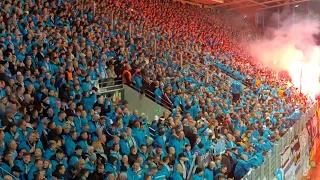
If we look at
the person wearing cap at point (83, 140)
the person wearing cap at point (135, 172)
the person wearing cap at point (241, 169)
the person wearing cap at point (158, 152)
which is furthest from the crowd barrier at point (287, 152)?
the person wearing cap at point (83, 140)

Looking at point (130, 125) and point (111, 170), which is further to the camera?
point (130, 125)

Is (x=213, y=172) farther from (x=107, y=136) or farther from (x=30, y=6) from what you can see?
(x=30, y=6)

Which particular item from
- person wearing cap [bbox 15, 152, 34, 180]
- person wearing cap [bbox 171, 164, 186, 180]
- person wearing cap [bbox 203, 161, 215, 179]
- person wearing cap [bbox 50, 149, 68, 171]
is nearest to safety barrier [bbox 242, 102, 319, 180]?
person wearing cap [bbox 203, 161, 215, 179]

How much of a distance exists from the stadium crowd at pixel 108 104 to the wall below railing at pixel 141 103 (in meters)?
0.18

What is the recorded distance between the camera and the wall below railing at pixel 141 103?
10594 millimetres

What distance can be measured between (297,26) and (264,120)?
66.7ft

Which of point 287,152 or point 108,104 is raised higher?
point 108,104

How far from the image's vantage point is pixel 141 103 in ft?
35.1

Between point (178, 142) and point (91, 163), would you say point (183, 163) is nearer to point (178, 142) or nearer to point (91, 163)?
point (178, 142)

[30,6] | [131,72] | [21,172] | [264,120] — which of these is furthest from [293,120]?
[21,172]

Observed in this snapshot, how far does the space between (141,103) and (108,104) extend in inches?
107

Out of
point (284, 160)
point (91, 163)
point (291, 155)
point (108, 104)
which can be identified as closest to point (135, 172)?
point (91, 163)

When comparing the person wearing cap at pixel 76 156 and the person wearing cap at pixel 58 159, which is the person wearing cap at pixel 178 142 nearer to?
the person wearing cap at pixel 76 156

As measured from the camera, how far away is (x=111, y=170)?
5844mm
